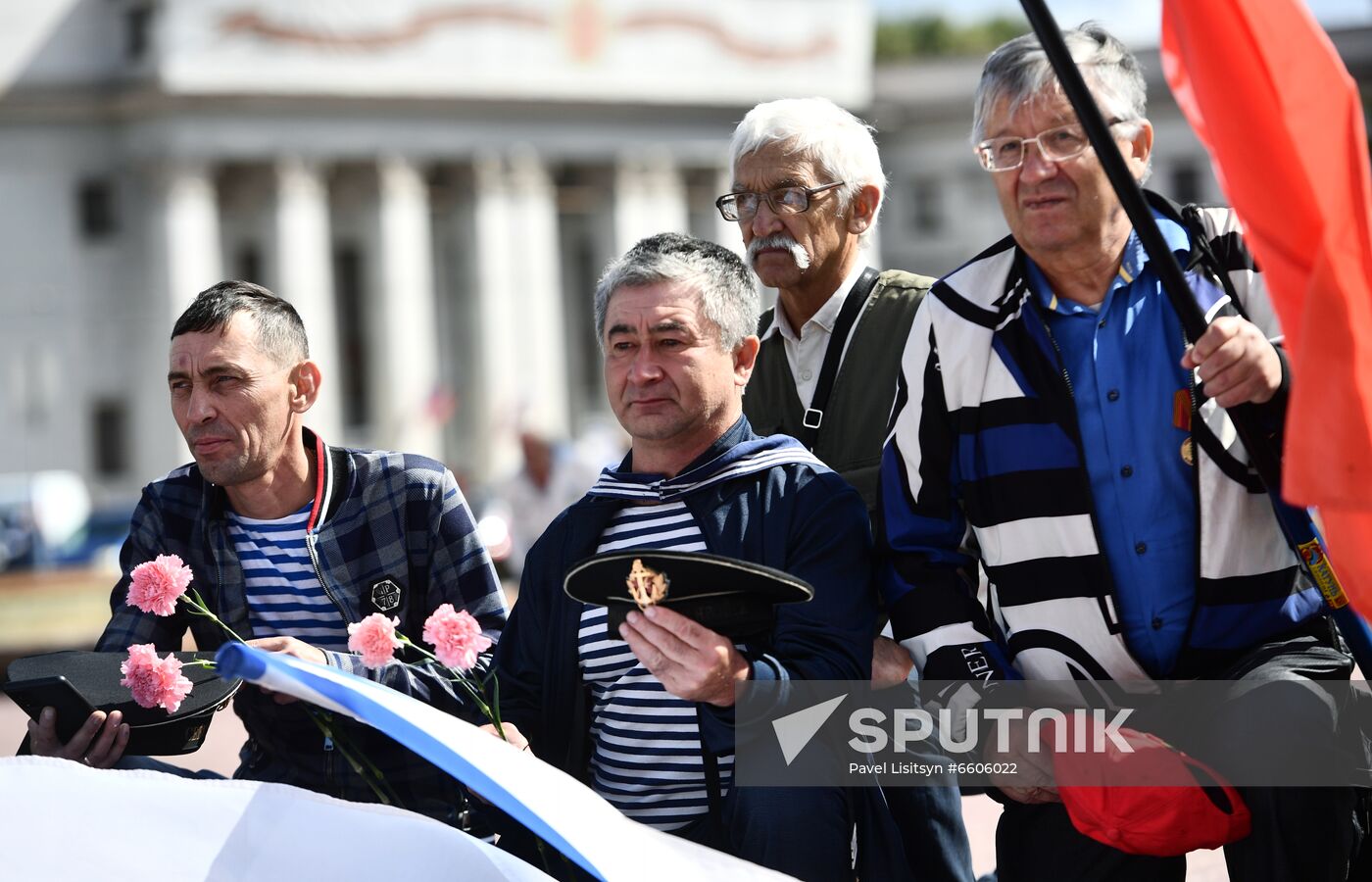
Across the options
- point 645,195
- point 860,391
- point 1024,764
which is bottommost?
point 1024,764

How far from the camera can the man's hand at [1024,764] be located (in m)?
3.65

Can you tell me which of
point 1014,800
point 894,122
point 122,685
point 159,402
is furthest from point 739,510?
point 894,122

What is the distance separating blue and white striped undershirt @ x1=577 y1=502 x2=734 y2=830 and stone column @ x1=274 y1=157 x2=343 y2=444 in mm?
38629

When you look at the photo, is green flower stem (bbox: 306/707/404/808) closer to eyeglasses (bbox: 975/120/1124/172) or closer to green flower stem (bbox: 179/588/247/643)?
green flower stem (bbox: 179/588/247/643)

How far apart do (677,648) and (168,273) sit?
130 ft

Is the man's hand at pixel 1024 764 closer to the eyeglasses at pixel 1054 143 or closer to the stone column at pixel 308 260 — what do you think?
the eyeglasses at pixel 1054 143

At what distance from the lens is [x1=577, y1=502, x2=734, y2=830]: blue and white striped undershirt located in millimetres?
3881

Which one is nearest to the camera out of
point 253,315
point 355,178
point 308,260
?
point 253,315

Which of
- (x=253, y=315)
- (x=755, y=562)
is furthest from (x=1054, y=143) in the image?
(x=253, y=315)

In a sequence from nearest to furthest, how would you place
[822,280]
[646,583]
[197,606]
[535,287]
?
[646,583]
[197,606]
[822,280]
[535,287]

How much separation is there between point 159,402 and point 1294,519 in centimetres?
4084

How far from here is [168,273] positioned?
4138cm

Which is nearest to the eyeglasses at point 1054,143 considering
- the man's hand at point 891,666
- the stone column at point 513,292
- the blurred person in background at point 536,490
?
the man's hand at point 891,666

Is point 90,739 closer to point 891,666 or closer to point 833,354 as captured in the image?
point 891,666
